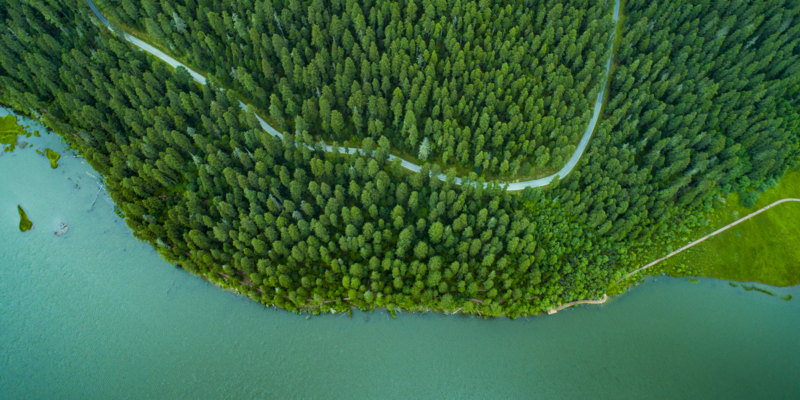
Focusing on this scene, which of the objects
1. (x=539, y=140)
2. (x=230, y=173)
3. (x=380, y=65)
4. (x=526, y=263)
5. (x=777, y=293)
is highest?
(x=380, y=65)

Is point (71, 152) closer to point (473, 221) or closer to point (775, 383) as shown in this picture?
point (473, 221)

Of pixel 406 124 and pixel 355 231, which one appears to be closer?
pixel 355 231

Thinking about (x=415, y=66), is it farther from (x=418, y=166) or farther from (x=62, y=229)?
(x=62, y=229)

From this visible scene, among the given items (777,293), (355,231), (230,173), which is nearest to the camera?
(355,231)

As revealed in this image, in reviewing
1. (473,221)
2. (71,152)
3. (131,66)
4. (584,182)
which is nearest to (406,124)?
(473,221)

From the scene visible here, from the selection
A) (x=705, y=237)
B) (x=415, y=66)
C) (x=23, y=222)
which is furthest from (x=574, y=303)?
(x=23, y=222)

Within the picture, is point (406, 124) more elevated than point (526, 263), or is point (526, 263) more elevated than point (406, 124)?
point (406, 124)
